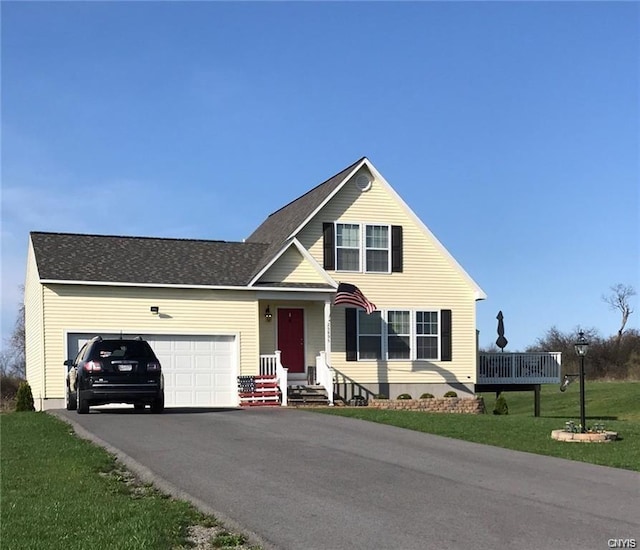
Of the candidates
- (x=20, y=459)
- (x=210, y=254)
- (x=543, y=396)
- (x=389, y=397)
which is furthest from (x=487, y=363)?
(x=20, y=459)

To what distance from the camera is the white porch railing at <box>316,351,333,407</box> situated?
25.2 metres

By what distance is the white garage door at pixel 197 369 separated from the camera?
24.3 metres

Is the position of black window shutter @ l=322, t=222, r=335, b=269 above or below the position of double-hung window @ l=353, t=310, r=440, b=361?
above

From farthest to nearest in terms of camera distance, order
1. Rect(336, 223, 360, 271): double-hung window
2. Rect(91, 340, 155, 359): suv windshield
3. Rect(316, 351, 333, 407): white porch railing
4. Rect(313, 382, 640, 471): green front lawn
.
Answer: Rect(336, 223, 360, 271): double-hung window → Rect(316, 351, 333, 407): white porch railing → Rect(91, 340, 155, 359): suv windshield → Rect(313, 382, 640, 471): green front lawn

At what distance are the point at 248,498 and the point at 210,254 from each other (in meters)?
18.4

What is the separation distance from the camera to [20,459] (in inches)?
463

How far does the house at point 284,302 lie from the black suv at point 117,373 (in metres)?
5.25

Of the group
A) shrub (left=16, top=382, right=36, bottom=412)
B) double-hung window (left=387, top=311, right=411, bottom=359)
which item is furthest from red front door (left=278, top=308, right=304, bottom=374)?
shrub (left=16, top=382, right=36, bottom=412)

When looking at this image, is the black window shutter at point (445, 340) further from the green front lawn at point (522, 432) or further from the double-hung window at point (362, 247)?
the green front lawn at point (522, 432)

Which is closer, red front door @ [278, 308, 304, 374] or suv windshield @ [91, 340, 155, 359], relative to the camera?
suv windshield @ [91, 340, 155, 359]

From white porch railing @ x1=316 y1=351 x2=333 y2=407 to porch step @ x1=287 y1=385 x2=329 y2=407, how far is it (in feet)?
0.55

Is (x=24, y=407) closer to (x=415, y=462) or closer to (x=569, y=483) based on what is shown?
(x=415, y=462)

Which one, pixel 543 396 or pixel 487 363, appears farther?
pixel 543 396

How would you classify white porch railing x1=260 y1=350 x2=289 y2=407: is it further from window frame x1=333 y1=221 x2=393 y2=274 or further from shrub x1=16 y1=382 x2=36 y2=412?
shrub x1=16 y1=382 x2=36 y2=412
